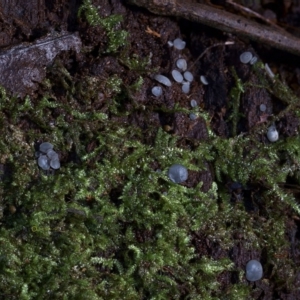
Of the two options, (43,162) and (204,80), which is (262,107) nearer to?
(204,80)

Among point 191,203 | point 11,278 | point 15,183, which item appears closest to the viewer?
point 11,278

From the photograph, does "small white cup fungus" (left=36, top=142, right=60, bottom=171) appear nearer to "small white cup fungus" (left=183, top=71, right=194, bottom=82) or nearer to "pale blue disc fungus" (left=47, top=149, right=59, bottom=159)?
"pale blue disc fungus" (left=47, top=149, right=59, bottom=159)

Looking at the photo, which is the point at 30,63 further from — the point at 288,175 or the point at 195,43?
the point at 288,175

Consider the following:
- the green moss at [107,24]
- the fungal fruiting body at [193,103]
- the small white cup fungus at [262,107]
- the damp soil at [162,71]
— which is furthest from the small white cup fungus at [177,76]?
the small white cup fungus at [262,107]

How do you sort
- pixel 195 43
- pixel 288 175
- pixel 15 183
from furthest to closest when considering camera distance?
pixel 195 43
pixel 288 175
pixel 15 183

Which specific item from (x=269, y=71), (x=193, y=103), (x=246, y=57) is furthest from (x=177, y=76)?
(x=269, y=71)

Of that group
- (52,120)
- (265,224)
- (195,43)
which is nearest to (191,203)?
(265,224)

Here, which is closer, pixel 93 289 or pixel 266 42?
pixel 93 289
